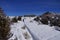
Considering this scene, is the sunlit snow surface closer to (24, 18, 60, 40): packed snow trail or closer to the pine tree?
(24, 18, 60, 40): packed snow trail

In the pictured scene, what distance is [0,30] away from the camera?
12.6 meters

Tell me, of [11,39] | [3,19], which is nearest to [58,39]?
[11,39]

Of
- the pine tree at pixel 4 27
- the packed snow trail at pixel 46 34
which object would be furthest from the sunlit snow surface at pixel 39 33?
the pine tree at pixel 4 27

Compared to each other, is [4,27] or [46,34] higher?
[4,27]

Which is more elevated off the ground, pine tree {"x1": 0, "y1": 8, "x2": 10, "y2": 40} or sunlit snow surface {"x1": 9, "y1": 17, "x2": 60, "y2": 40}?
pine tree {"x1": 0, "y1": 8, "x2": 10, "y2": 40}

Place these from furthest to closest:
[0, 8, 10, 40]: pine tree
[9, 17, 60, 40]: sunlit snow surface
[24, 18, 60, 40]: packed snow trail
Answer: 1. [9, 17, 60, 40]: sunlit snow surface
2. [24, 18, 60, 40]: packed snow trail
3. [0, 8, 10, 40]: pine tree

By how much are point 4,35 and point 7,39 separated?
43 centimetres

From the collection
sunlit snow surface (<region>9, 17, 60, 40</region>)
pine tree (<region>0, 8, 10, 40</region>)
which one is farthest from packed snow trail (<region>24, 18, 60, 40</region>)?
pine tree (<region>0, 8, 10, 40</region>)

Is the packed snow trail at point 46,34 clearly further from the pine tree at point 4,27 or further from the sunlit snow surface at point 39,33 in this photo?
the pine tree at point 4,27

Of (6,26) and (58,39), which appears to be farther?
(6,26)

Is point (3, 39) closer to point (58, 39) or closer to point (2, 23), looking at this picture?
point (2, 23)

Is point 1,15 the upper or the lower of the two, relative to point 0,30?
upper

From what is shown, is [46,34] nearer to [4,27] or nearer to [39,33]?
[39,33]

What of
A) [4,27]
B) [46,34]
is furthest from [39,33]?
[4,27]
